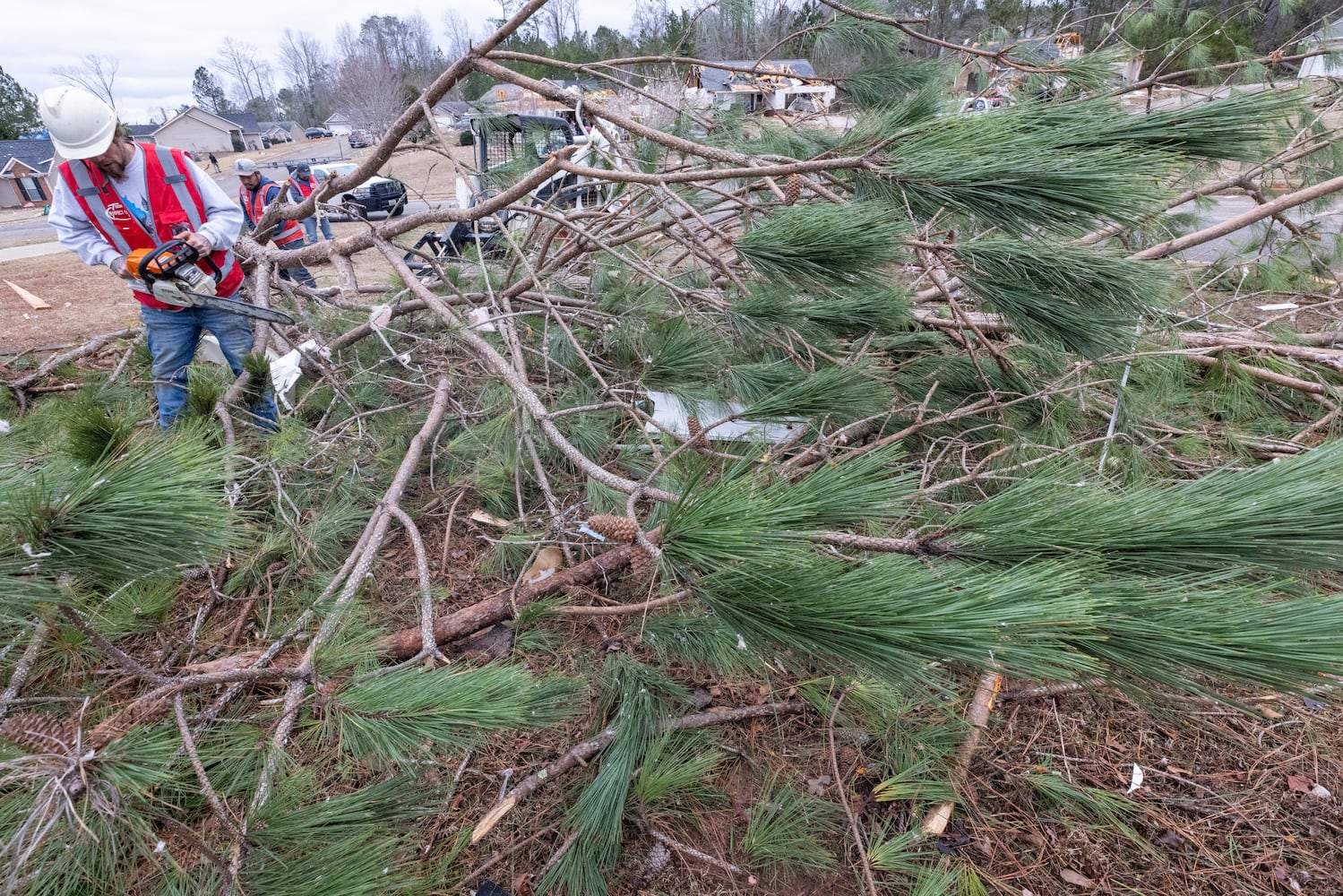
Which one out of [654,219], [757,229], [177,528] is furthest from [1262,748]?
[654,219]

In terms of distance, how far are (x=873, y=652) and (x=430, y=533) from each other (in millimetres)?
2015

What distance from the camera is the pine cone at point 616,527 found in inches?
39.2

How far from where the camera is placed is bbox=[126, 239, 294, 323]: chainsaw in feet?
7.30

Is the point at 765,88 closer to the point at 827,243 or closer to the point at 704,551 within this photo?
the point at 827,243

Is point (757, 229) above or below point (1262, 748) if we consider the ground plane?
above

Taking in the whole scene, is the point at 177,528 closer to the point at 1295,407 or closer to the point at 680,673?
the point at 680,673

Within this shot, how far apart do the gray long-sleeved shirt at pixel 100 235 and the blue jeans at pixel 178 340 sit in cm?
26

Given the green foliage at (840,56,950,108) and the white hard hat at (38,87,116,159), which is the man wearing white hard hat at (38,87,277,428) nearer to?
the white hard hat at (38,87,116,159)

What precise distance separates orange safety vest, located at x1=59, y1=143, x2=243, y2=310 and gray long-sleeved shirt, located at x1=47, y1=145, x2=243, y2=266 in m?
0.02

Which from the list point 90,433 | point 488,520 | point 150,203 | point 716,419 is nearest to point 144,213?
point 150,203

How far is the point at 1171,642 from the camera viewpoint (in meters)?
0.61

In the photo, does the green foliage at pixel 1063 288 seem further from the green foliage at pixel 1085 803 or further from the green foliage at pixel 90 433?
the green foliage at pixel 90 433

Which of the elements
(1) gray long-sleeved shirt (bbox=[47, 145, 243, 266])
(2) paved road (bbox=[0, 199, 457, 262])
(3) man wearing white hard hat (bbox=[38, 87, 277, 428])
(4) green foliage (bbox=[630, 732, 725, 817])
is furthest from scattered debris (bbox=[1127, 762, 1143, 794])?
(2) paved road (bbox=[0, 199, 457, 262])

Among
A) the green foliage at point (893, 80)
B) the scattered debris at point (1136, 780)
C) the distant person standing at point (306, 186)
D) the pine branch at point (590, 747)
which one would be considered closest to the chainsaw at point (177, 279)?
the distant person standing at point (306, 186)
